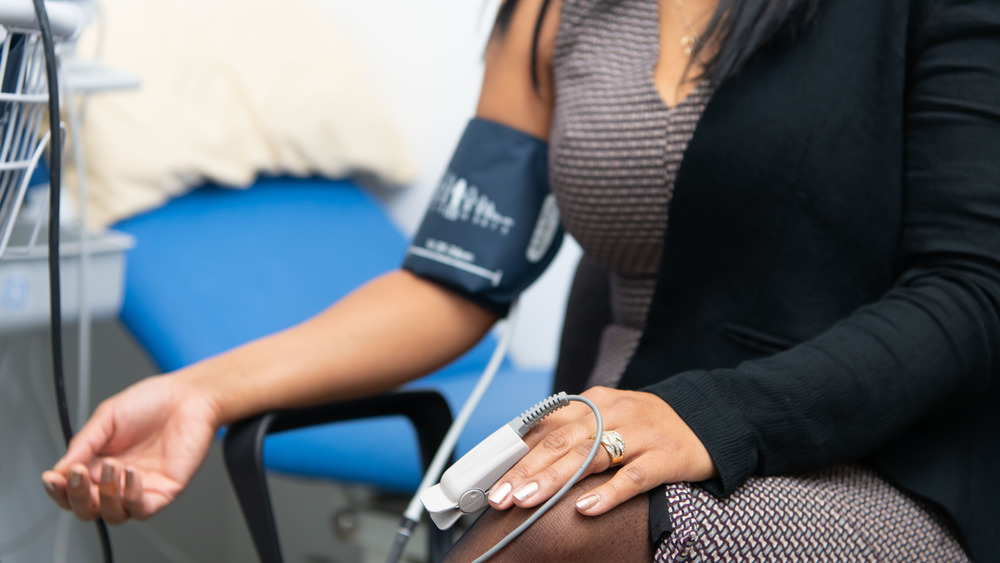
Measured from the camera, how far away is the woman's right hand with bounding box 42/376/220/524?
62 cm

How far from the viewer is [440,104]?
1791 millimetres

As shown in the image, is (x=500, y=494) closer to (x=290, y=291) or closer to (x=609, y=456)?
(x=609, y=456)

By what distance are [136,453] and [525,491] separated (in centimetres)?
39

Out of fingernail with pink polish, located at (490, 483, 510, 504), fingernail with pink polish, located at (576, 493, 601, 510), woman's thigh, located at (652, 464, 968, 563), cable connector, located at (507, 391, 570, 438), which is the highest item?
cable connector, located at (507, 391, 570, 438)

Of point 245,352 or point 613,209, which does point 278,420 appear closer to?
point 245,352

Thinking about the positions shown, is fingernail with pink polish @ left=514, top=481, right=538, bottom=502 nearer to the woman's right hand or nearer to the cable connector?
the cable connector

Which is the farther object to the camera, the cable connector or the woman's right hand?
the woman's right hand

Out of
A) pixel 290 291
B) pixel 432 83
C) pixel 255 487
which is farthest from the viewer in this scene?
pixel 432 83

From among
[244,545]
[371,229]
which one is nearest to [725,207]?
[371,229]

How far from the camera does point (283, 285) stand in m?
1.49

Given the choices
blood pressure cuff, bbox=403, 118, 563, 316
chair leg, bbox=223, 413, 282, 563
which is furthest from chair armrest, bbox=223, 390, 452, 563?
blood pressure cuff, bbox=403, 118, 563, 316

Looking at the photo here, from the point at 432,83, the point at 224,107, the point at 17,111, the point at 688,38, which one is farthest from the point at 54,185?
the point at 432,83

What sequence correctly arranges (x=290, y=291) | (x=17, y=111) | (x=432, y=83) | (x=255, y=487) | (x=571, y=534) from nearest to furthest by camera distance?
(x=571, y=534) → (x=17, y=111) → (x=255, y=487) → (x=290, y=291) → (x=432, y=83)

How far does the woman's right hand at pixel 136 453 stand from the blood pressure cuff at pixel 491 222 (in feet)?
0.81
